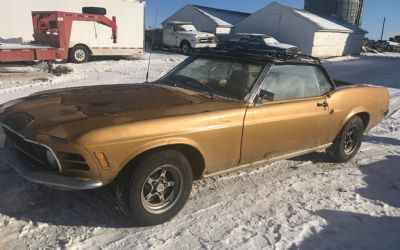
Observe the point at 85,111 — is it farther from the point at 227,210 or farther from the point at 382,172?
the point at 382,172

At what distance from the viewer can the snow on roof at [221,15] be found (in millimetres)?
32541

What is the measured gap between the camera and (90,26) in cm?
1639

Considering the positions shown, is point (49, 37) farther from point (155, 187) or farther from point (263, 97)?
point (155, 187)

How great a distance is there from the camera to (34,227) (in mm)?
3436

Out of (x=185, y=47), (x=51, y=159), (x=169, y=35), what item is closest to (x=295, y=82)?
(x=51, y=159)

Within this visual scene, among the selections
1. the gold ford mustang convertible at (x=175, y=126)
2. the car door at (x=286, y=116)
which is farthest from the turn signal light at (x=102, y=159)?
the car door at (x=286, y=116)

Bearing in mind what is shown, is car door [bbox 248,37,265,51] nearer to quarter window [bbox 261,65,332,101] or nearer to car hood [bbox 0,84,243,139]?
quarter window [bbox 261,65,332,101]

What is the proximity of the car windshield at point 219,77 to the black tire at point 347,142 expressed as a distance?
5.78ft

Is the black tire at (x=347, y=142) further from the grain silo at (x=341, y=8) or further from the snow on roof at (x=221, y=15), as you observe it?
the grain silo at (x=341, y=8)

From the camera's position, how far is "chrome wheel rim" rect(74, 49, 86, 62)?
16.0 meters

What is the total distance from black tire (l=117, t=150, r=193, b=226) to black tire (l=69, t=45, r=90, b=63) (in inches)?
531

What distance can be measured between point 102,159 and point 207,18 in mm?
30520

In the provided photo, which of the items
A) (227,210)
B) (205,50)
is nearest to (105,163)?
(227,210)

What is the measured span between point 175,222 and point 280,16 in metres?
28.6
